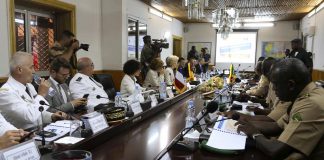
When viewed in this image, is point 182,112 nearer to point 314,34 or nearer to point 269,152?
point 269,152

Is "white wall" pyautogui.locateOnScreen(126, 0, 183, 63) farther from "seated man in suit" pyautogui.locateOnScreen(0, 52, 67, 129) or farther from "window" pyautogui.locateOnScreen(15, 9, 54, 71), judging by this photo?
"seated man in suit" pyautogui.locateOnScreen(0, 52, 67, 129)

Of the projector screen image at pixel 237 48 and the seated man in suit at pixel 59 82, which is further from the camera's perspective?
the projector screen image at pixel 237 48

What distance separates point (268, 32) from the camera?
1011 cm

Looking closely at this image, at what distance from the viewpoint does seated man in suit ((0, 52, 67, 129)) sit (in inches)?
67.0

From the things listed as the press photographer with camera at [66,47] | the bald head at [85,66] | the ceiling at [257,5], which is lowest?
the bald head at [85,66]

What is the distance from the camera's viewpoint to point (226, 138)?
141 cm

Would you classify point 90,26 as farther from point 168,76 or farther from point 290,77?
point 290,77

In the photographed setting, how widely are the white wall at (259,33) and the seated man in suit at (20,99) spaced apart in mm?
9387

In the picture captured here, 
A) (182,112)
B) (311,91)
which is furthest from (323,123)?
(182,112)

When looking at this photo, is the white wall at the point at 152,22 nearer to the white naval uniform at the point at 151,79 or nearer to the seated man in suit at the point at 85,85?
the white naval uniform at the point at 151,79

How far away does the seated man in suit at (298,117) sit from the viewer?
1.13 m

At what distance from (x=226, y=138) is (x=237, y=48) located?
9593 mm

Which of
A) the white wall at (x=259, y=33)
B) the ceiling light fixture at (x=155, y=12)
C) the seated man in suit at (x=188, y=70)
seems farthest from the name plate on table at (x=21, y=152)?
the white wall at (x=259, y=33)

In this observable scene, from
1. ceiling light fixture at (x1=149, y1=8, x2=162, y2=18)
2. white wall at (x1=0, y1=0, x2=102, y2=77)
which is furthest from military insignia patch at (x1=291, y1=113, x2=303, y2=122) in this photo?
ceiling light fixture at (x1=149, y1=8, x2=162, y2=18)
